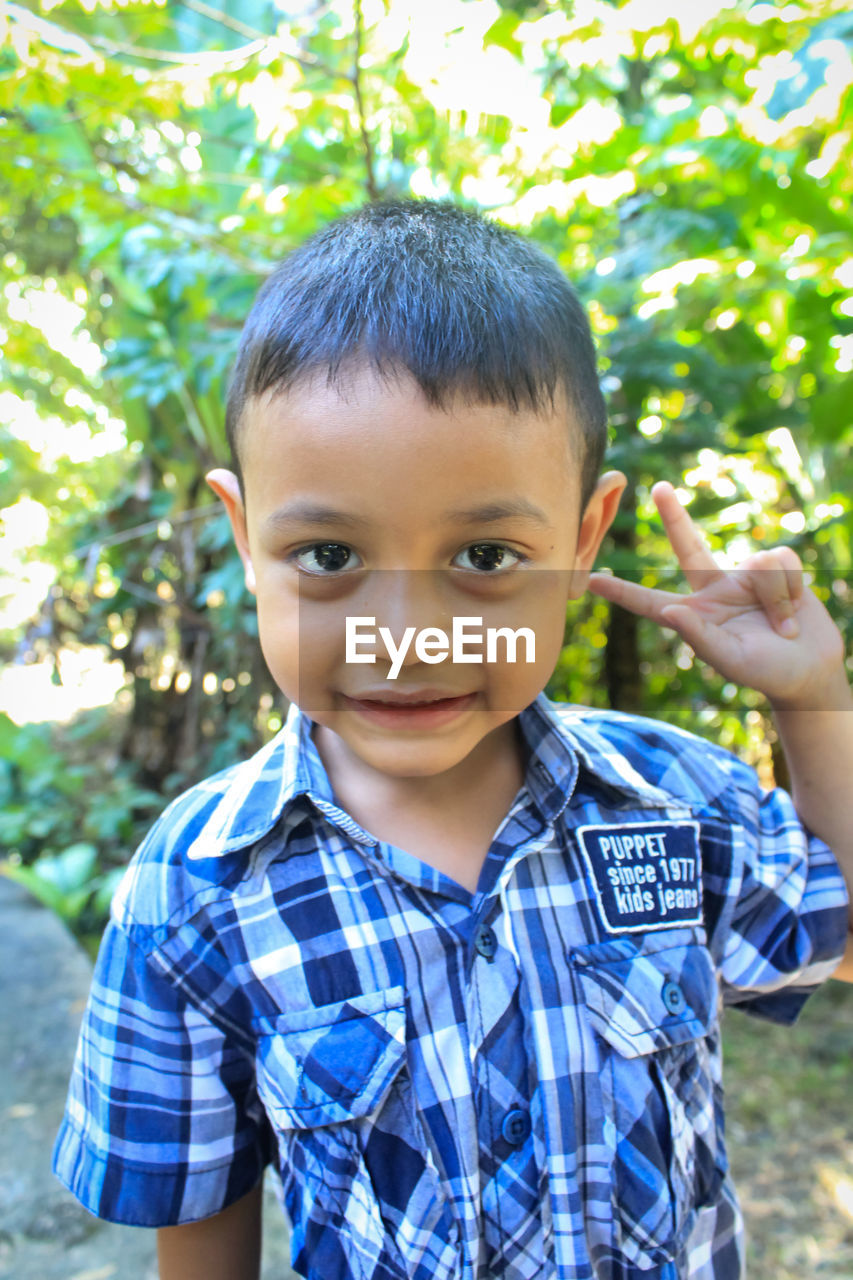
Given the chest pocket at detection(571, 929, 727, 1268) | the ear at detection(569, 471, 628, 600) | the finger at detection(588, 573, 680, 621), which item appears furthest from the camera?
the finger at detection(588, 573, 680, 621)

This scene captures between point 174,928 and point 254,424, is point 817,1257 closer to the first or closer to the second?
point 174,928

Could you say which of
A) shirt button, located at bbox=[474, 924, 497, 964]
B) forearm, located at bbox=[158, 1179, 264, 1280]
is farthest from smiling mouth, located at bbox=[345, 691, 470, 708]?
forearm, located at bbox=[158, 1179, 264, 1280]

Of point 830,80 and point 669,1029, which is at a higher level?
point 830,80

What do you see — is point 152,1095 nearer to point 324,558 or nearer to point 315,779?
point 315,779

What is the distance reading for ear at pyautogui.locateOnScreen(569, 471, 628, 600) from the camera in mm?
867

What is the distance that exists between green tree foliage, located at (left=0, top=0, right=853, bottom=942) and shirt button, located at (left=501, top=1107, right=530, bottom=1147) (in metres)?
1.28

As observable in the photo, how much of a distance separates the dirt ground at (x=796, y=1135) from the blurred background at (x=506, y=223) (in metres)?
0.02

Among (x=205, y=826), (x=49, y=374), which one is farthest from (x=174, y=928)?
(x=49, y=374)

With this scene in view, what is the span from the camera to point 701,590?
98 cm

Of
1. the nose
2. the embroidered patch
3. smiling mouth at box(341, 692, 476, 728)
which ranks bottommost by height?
the embroidered patch

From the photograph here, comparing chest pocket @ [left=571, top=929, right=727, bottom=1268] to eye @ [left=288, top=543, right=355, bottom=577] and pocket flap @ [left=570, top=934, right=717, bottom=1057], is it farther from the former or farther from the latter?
eye @ [left=288, top=543, right=355, bottom=577]

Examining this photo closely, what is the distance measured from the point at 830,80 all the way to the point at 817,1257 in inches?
91.1

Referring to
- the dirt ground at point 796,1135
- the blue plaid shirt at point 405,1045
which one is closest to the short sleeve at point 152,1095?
the blue plaid shirt at point 405,1045

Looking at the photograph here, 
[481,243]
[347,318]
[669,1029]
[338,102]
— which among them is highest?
[338,102]
